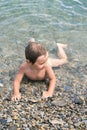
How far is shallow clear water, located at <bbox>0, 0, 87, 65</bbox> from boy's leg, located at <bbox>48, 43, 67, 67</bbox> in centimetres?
32

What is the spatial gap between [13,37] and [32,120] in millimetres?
4956

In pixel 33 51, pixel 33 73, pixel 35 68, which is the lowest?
pixel 33 73

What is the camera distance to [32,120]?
5934 millimetres

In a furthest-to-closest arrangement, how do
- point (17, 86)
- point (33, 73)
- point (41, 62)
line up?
1. point (33, 73)
2. point (17, 86)
3. point (41, 62)

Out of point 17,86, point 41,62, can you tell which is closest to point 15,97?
point 17,86

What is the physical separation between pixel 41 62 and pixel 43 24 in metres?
4.36

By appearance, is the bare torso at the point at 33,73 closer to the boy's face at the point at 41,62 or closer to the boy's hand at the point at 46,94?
the boy's face at the point at 41,62

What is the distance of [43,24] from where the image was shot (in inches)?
440

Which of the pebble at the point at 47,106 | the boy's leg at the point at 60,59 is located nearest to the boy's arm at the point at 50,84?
the pebble at the point at 47,106

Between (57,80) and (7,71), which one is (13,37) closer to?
(7,71)

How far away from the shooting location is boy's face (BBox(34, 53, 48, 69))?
6.98m

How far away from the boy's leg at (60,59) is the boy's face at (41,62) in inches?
46.1

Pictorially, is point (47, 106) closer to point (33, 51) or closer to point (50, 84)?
point (50, 84)

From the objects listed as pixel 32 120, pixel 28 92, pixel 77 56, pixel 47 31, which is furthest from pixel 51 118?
pixel 47 31
